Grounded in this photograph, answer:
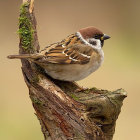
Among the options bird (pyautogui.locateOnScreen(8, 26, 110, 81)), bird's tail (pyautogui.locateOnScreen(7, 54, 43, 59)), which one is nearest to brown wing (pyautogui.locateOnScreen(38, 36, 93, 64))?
bird (pyautogui.locateOnScreen(8, 26, 110, 81))

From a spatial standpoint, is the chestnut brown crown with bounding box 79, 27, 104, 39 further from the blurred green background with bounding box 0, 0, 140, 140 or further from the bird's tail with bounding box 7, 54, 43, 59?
the blurred green background with bounding box 0, 0, 140, 140

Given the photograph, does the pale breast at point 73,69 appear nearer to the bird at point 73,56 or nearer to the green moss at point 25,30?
the bird at point 73,56

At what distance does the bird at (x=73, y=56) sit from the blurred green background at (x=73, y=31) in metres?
2.50

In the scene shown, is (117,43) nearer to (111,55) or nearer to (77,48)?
(111,55)

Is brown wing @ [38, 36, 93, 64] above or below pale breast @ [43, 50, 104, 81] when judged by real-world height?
above

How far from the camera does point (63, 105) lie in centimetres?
403

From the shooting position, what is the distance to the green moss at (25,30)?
420 cm

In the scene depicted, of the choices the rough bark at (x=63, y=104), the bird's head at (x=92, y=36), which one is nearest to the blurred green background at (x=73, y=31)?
the bird's head at (x=92, y=36)

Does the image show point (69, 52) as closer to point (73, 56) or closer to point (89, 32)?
point (73, 56)

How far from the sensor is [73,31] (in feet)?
33.8

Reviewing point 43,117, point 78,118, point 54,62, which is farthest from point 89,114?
point 54,62

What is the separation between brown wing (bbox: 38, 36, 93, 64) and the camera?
14.9 ft

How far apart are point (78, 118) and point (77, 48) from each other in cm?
92

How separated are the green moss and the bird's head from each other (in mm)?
742
